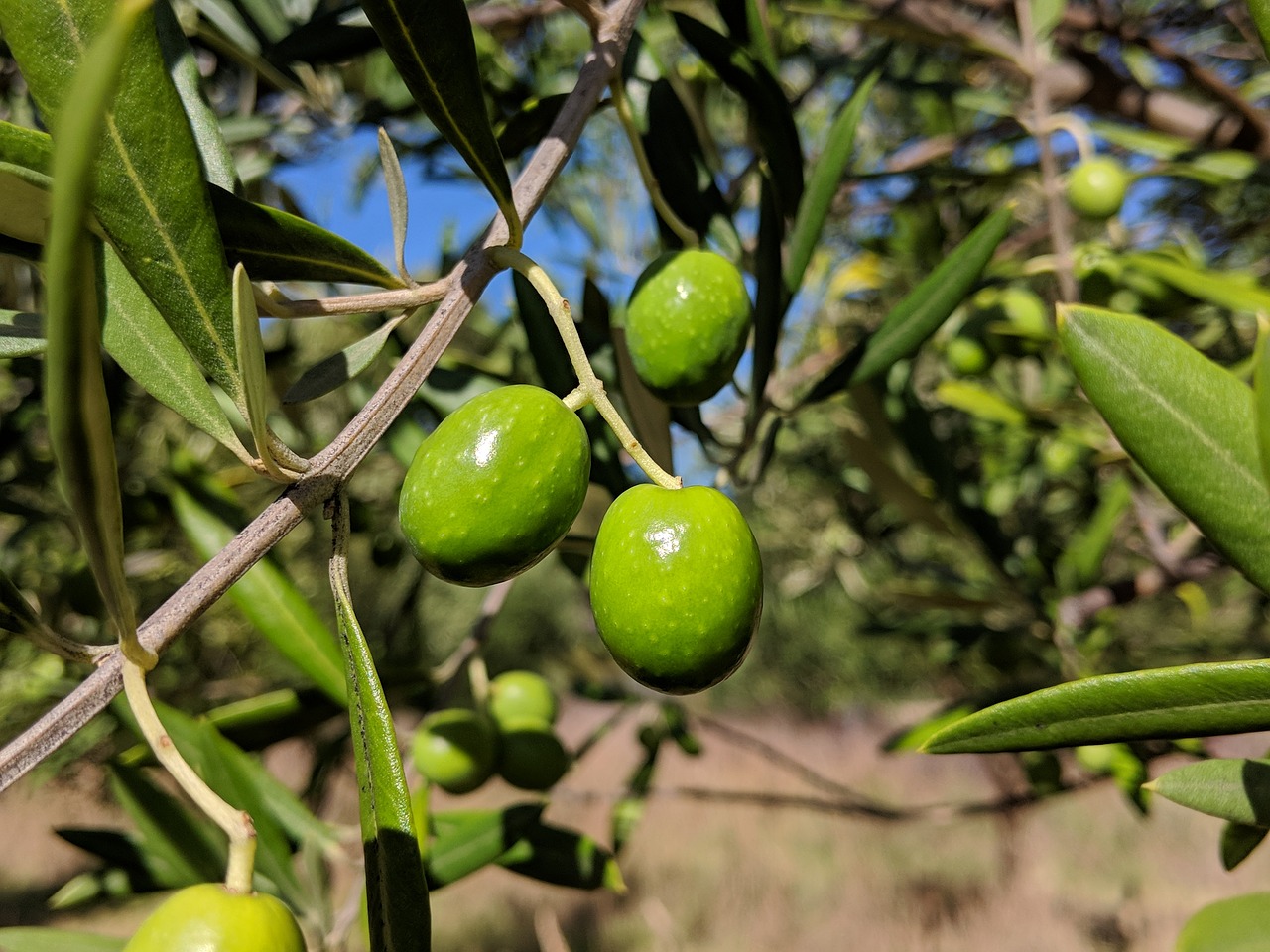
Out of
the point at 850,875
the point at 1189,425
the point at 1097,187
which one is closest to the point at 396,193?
the point at 1189,425

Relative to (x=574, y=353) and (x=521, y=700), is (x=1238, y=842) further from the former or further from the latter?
(x=521, y=700)

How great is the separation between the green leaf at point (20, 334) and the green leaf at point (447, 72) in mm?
345

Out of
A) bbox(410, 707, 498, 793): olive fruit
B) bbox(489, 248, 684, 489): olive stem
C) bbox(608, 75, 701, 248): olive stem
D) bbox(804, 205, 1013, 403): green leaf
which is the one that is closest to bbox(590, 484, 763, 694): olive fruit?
bbox(489, 248, 684, 489): olive stem

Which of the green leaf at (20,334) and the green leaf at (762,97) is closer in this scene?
the green leaf at (20,334)

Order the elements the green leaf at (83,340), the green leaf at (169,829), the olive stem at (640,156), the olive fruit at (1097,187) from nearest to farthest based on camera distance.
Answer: the green leaf at (83,340), the olive stem at (640,156), the green leaf at (169,829), the olive fruit at (1097,187)

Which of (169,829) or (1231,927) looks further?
(169,829)

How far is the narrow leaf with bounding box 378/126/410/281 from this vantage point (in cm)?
79

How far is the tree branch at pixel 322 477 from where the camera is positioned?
0.54 m

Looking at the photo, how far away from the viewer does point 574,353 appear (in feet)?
1.98

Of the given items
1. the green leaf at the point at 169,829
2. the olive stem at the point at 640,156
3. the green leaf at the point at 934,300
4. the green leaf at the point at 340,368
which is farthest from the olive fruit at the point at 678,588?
the green leaf at the point at 169,829

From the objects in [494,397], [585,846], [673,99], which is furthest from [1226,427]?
[585,846]

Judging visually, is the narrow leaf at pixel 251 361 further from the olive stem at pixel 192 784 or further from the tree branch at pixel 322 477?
the olive stem at pixel 192 784

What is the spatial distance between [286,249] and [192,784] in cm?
42

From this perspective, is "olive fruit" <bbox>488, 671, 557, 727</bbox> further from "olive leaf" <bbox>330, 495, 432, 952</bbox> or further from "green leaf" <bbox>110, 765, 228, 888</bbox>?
"olive leaf" <bbox>330, 495, 432, 952</bbox>
